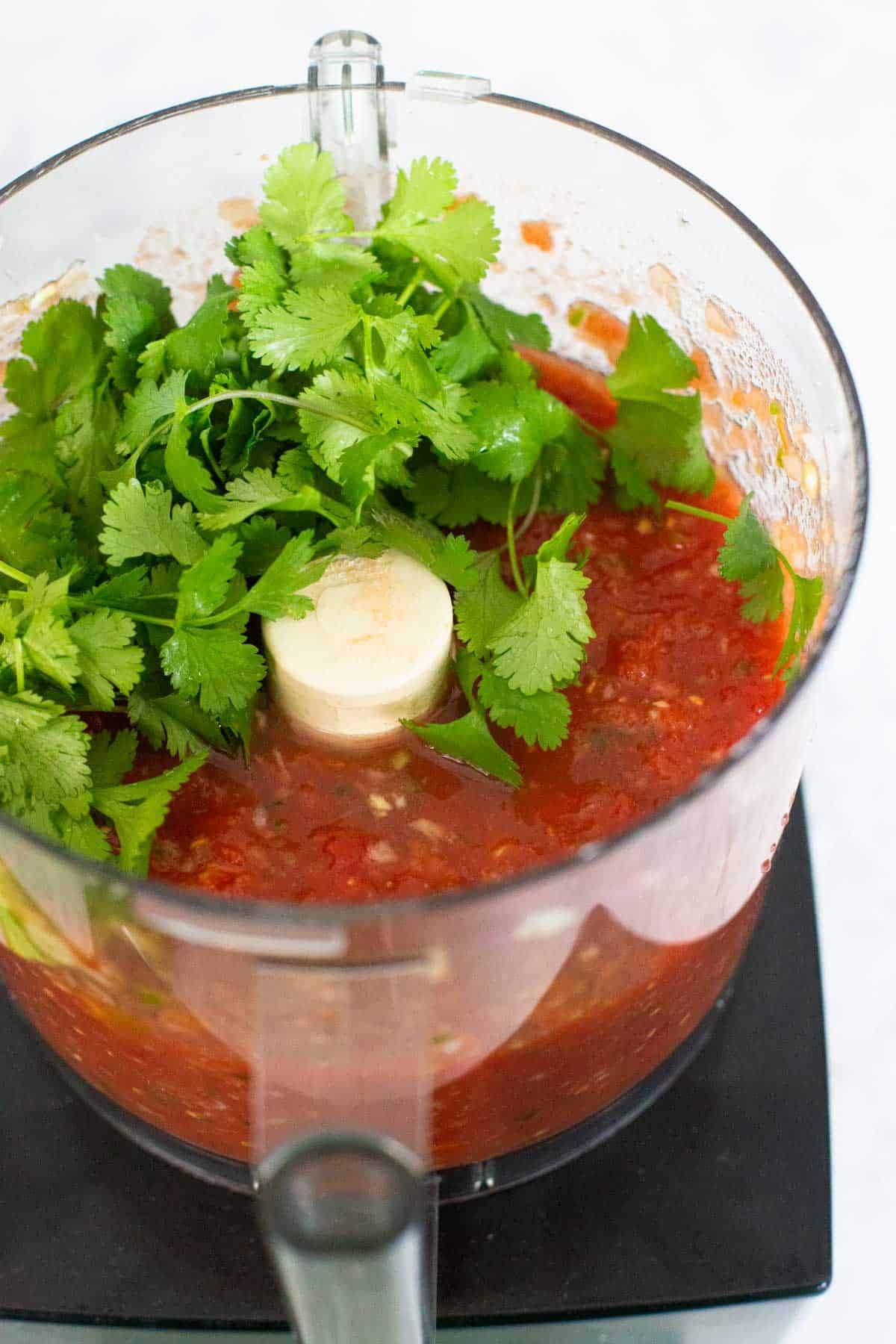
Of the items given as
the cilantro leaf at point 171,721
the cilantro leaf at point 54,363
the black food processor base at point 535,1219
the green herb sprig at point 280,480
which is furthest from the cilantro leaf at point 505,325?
Answer: the black food processor base at point 535,1219

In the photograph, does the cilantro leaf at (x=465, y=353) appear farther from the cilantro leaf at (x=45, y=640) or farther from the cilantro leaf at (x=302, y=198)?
the cilantro leaf at (x=45, y=640)

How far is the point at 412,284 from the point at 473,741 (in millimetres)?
389

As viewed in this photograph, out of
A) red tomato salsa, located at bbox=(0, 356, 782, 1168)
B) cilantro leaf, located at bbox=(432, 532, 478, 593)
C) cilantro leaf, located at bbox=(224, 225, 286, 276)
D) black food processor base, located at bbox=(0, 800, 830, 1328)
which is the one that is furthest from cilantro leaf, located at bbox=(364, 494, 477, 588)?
black food processor base, located at bbox=(0, 800, 830, 1328)

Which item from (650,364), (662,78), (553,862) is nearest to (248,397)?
(650,364)

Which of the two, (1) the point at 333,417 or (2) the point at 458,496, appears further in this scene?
(2) the point at 458,496

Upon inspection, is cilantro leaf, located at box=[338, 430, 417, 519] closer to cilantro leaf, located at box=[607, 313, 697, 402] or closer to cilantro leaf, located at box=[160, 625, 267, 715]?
cilantro leaf, located at box=[160, 625, 267, 715]

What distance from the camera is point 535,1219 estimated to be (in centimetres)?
120

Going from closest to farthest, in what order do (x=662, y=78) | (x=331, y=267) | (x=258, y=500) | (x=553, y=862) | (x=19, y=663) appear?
1. (x=553, y=862)
2. (x=19, y=663)
3. (x=258, y=500)
4. (x=331, y=267)
5. (x=662, y=78)

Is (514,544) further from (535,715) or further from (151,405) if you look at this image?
(151,405)

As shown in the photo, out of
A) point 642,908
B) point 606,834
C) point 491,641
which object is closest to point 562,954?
point 642,908

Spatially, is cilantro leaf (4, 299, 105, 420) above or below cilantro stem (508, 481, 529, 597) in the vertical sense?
above

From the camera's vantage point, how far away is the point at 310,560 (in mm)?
1216

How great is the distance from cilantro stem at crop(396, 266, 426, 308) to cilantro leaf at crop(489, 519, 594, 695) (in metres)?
0.26

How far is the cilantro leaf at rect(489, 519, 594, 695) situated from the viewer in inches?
45.6
